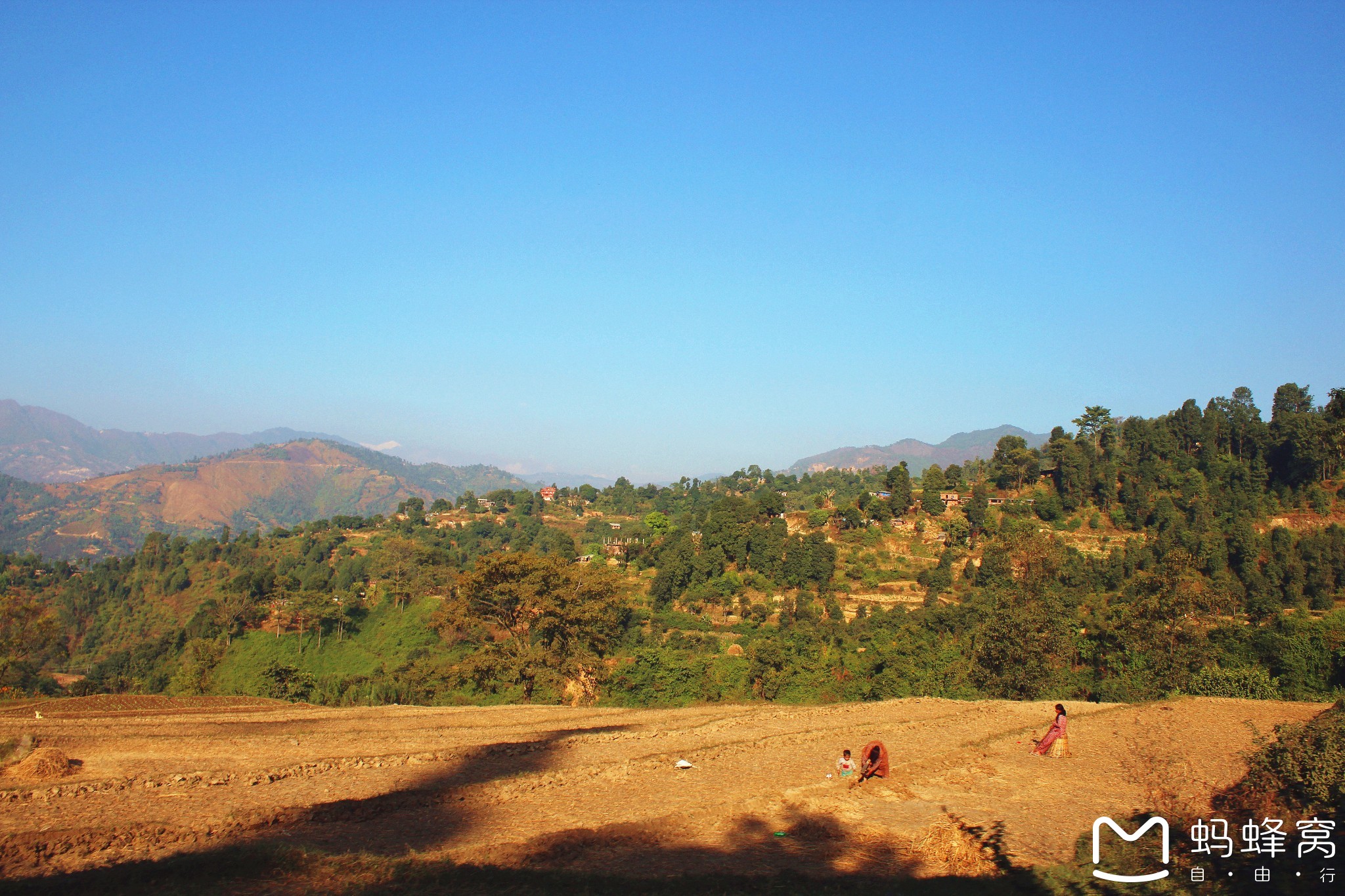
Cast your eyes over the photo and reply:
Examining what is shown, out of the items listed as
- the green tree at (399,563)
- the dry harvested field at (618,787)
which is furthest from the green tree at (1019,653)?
the green tree at (399,563)

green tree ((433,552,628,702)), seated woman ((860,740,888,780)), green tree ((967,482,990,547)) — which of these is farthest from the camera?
green tree ((967,482,990,547))

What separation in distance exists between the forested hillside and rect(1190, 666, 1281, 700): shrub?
9cm

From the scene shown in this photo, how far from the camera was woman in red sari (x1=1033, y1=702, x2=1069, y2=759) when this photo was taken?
1380cm

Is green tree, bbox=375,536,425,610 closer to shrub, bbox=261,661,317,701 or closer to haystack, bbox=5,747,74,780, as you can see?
shrub, bbox=261,661,317,701

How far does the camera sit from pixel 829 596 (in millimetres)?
60031

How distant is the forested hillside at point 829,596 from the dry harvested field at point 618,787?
8.77m

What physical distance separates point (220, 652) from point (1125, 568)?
65.8 meters

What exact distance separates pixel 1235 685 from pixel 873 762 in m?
14.2

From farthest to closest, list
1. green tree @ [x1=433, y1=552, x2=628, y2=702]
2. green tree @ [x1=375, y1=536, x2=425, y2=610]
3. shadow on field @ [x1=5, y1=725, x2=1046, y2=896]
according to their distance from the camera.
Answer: green tree @ [x1=375, y1=536, x2=425, y2=610] → green tree @ [x1=433, y1=552, x2=628, y2=702] → shadow on field @ [x1=5, y1=725, x2=1046, y2=896]

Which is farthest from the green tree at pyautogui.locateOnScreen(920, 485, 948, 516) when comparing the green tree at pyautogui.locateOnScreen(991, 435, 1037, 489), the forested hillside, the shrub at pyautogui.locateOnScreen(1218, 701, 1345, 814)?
the shrub at pyautogui.locateOnScreen(1218, 701, 1345, 814)

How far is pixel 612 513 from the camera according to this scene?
14362 centimetres

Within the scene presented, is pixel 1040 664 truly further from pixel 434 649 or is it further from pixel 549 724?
pixel 434 649

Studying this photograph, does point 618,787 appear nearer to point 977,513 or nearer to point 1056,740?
point 1056,740

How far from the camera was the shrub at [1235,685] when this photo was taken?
20.2 meters
